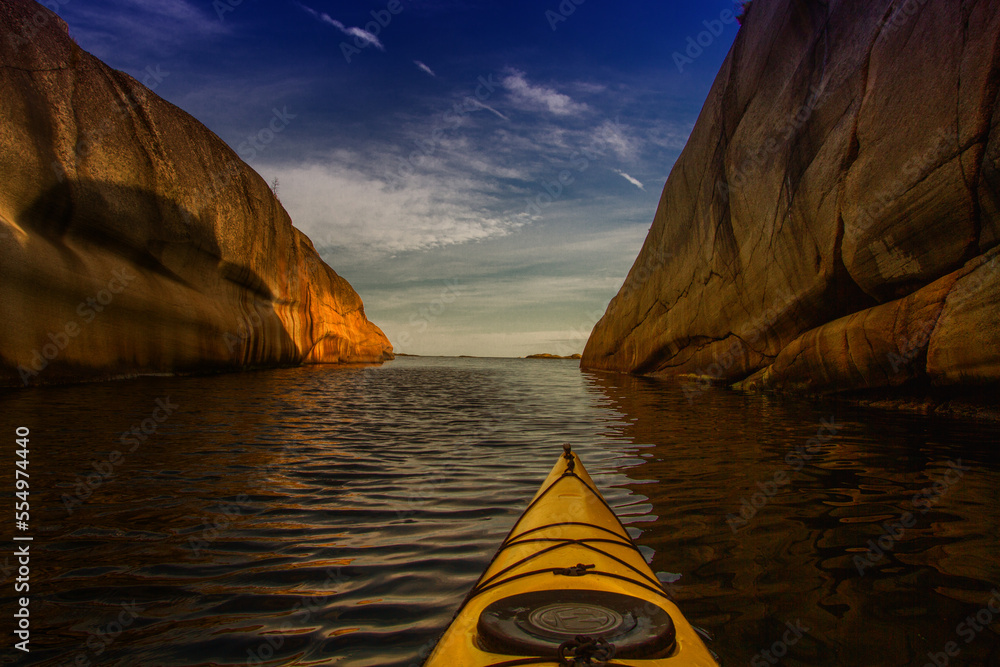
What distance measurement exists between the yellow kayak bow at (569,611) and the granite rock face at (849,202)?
354 inches

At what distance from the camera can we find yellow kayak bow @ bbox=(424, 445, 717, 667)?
6.64ft

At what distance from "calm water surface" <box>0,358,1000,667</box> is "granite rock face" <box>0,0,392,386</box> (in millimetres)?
6165

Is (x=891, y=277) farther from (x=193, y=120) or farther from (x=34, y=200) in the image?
(x=193, y=120)

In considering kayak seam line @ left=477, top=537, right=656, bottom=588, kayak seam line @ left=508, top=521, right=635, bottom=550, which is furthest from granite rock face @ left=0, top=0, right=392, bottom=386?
kayak seam line @ left=477, top=537, right=656, bottom=588

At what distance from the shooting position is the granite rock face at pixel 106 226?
43.2 feet

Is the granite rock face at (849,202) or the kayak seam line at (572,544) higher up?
the granite rock face at (849,202)

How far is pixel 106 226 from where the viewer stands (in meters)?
16.0

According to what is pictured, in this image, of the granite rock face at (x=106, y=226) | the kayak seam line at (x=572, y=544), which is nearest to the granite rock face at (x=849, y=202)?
the kayak seam line at (x=572, y=544)

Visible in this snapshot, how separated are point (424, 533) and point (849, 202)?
13099 millimetres

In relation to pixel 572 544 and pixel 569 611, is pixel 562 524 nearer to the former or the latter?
pixel 572 544

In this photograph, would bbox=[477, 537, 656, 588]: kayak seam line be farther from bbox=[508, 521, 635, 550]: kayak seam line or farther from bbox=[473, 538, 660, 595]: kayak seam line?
bbox=[508, 521, 635, 550]: kayak seam line

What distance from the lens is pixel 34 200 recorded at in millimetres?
13750

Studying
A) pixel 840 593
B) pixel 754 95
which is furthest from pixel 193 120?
pixel 840 593

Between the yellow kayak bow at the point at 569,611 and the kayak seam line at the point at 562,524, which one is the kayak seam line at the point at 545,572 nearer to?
the yellow kayak bow at the point at 569,611
